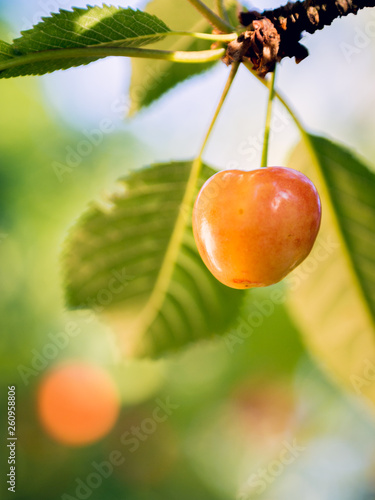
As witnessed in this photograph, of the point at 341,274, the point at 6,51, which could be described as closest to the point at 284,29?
the point at 6,51

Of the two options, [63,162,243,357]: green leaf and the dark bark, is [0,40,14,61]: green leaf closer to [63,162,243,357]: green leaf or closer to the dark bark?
the dark bark

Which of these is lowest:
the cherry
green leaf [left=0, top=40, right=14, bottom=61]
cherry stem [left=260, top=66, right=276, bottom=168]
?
the cherry

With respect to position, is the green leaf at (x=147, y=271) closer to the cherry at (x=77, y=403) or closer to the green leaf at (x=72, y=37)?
the green leaf at (x=72, y=37)

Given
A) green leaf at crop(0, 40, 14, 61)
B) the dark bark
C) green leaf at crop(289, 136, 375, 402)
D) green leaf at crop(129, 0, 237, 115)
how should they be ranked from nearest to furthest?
1. green leaf at crop(0, 40, 14, 61)
2. the dark bark
3. green leaf at crop(289, 136, 375, 402)
4. green leaf at crop(129, 0, 237, 115)

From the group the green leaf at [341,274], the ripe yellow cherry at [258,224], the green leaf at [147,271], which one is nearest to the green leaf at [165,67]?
the green leaf at [147,271]

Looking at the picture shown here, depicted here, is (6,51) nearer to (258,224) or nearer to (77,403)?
(258,224)

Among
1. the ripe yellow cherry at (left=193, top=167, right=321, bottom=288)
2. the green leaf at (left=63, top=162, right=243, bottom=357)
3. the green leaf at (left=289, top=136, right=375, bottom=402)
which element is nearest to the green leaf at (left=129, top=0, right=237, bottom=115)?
the green leaf at (left=63, top=162, right=243, bottom=357)

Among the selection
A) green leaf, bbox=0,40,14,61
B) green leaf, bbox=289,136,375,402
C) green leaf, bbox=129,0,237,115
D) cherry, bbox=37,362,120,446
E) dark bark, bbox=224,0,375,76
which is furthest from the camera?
cherry, bbox=37,362,120,446
